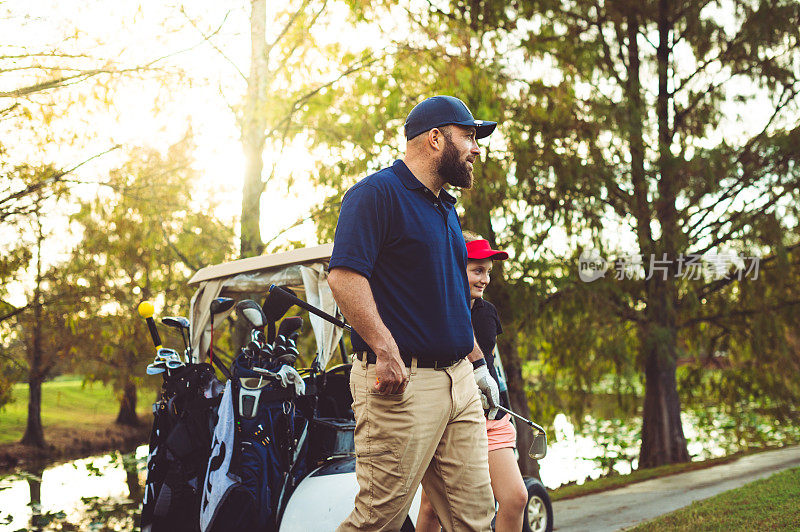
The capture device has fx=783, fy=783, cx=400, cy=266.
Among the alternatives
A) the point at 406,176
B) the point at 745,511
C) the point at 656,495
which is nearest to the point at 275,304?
the point at 406,176

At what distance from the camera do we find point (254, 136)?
9430 mm

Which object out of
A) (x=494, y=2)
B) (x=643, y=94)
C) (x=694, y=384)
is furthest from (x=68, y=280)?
(x=694, y=384)

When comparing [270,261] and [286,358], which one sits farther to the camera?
[270,261]

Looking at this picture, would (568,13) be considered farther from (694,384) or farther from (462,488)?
(462,488)

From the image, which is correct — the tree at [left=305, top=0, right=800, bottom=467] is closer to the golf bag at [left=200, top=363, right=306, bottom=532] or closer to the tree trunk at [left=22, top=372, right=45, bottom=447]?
the golf bag at [left=200, top=363, right=306, bottom=532]

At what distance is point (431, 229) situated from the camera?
2.82 metres

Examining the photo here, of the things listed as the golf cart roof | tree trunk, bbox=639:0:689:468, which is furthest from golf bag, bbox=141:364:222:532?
tree trunk, bbox=639:0:689:468

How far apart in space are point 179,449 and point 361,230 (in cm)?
227

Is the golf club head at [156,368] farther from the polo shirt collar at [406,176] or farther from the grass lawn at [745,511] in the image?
the grass lawn at [745,511]

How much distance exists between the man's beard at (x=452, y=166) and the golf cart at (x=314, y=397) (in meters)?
1.26

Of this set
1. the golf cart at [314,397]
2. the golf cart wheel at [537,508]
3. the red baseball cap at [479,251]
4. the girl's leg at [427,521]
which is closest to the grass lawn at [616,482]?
the golf cart wheel at [537,508]

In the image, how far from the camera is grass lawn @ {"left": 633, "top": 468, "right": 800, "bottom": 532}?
5.88m

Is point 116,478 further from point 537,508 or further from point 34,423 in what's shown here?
point 537,508

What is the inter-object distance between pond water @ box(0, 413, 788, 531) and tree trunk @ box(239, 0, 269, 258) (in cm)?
348
